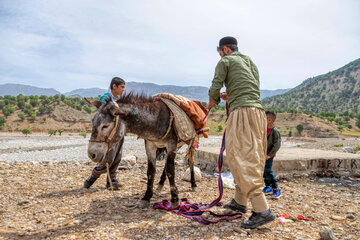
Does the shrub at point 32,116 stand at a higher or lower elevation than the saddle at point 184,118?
lower

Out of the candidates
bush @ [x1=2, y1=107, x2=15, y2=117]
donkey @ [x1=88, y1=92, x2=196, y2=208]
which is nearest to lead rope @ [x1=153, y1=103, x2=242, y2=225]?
donkey @ [x1=88, y1=92, x2=196, y2=208]

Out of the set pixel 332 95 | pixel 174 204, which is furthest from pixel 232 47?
pixel 332 95

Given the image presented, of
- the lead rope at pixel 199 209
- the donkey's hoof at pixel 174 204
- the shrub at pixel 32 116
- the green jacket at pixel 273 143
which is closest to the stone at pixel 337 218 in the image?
the lead rope at pixel 199 209

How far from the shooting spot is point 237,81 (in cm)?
372

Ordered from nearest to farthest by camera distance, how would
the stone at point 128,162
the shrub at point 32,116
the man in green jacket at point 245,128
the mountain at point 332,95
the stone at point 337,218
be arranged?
the man in green jacket at point 245,128 → the stone at point 337,218 → the stone at point 128,162 → the shrub at point 32,116 → the mountain at point 332,95

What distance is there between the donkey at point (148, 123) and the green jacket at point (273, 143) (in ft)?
6.82

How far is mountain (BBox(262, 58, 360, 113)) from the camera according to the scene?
112 m

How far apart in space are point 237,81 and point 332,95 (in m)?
145

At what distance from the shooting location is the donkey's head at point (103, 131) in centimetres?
355

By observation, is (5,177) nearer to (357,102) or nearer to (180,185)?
(180,185)

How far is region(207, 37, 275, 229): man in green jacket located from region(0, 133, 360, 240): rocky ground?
0.49 m

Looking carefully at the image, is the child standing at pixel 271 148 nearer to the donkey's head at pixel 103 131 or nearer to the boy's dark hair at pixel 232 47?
the boy's dark hair at pixel 232 47

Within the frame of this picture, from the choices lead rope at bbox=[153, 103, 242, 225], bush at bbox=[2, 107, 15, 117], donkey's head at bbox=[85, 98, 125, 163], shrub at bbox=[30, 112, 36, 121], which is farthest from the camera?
shrub at bbox=[30, 112, 36, 121]

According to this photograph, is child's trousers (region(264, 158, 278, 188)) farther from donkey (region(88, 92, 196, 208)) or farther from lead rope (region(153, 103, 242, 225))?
donkey (region(88, 92, 196, 208))
